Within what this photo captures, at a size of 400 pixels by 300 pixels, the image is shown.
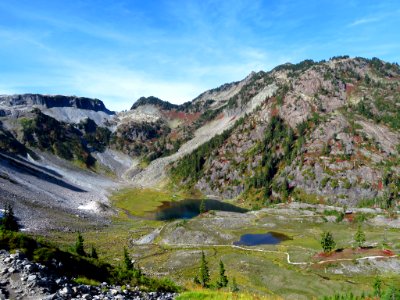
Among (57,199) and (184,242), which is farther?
(57,199)

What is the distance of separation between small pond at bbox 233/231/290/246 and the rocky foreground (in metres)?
106

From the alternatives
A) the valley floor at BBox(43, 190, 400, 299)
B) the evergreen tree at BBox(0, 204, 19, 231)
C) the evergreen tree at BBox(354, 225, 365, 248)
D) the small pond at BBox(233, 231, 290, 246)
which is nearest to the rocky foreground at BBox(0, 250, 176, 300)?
the valley floor at BBox(43, 190, 400, 299)

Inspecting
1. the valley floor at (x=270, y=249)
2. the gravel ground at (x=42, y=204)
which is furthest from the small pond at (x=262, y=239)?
the gravel ground at (x=42, y=204)

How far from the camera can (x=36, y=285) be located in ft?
64.0

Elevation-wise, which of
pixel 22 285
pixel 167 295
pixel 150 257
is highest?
pixel 22 285

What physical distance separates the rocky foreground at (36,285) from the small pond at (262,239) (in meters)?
106

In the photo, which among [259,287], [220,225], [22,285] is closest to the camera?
[22,285]

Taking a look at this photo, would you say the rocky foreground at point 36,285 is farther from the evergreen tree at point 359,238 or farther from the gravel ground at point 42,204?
the gravel ground at point 42,204

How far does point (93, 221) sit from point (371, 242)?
110 meters

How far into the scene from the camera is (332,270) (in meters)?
88.6

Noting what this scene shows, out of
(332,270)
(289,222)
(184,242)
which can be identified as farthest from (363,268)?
(289,222)

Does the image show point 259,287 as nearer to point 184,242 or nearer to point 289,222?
point 184,242

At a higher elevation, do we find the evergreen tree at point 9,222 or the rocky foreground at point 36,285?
the rocky foreground at point 36,285

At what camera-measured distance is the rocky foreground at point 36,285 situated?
1902cm
